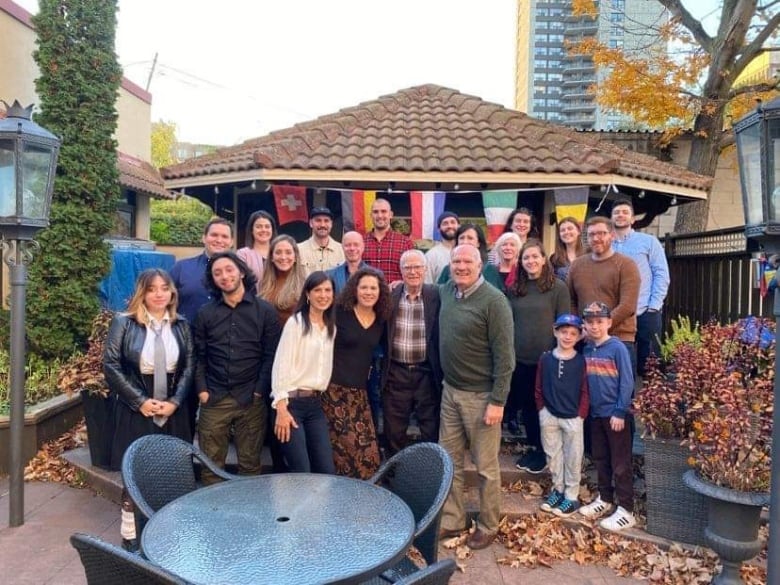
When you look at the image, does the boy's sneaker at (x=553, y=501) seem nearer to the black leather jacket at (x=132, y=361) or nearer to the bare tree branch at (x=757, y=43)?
the black leather jacket at (x=132, y=361)

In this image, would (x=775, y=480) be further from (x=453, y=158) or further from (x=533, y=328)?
(x=453, y=158)

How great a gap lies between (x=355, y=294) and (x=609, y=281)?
1.91 m

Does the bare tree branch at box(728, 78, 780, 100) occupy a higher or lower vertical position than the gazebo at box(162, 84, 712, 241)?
higher

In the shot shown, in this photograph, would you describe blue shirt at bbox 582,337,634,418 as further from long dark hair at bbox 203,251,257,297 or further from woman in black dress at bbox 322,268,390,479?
long dark hair at bbox 203,251,257,297

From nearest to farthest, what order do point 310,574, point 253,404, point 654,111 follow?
point 310,574 < point 253,404 < point 654,111

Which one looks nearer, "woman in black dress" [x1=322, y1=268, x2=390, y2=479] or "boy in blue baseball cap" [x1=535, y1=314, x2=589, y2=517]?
"woman in black dress" [x1=322, y1=268, x2=390, y2=479]


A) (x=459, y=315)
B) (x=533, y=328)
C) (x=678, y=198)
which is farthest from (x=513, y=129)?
(x=459, y=315)

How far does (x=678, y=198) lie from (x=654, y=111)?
14.0ft

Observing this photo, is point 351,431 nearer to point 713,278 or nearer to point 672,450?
point 672,450

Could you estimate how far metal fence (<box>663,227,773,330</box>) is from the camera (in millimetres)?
6230

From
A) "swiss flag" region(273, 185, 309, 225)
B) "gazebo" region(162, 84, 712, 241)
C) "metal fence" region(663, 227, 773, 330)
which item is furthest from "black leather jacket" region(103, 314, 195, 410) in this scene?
"metal fence" region(663, 227, 773, 330)

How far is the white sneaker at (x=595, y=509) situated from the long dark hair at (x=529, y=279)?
58.8 inches

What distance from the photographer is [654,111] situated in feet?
37.9

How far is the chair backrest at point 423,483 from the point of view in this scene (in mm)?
2568
